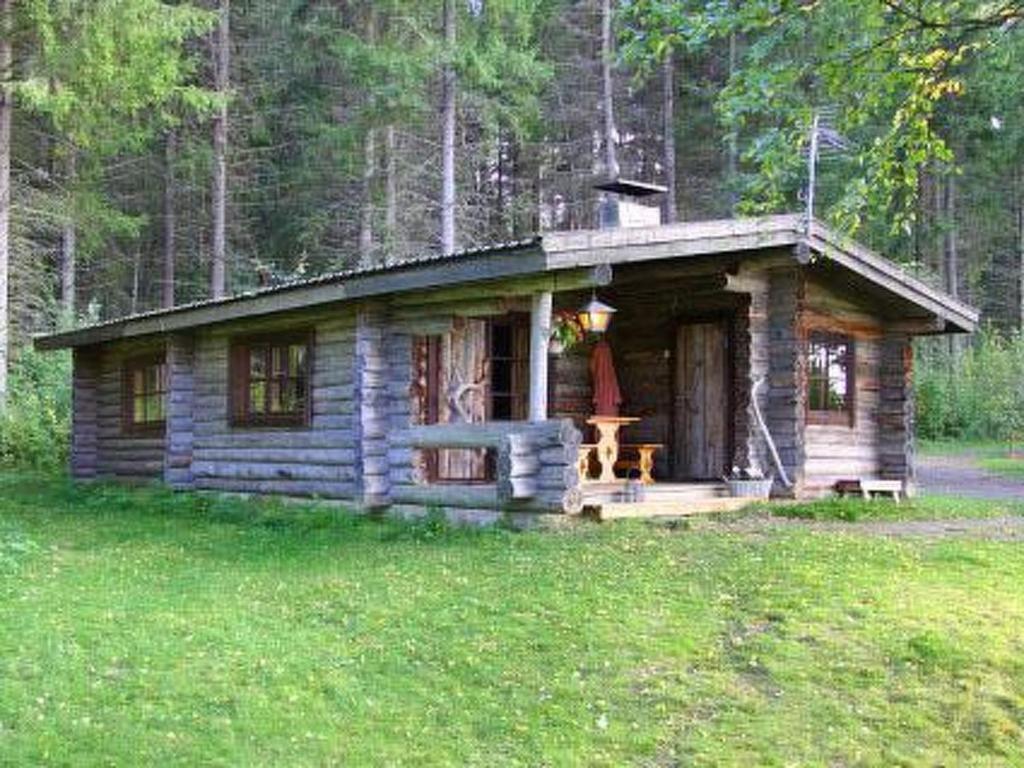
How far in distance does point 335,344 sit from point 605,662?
26.8 ft

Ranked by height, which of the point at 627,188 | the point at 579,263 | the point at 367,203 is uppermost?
the point at 367,203

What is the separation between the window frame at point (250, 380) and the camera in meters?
15.6

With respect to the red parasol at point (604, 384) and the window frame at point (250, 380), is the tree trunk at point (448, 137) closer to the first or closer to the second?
the window frame at point (250, 380)

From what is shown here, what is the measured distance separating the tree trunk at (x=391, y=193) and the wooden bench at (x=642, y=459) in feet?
48.0

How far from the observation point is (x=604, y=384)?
50.0ft

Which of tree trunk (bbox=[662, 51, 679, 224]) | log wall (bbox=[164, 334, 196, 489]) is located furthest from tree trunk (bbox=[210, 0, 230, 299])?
tree trunk (bbox=[662, 51, 679, 224])

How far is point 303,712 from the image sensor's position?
280 inches

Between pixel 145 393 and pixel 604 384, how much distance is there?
8.81 meters

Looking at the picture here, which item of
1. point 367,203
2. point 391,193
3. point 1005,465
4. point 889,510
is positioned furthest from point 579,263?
point 367,203

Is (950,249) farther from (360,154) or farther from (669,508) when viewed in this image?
(669,508)

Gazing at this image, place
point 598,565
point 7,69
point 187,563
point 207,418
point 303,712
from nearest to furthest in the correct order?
point 303,712 → point 598,565 → point 187,563 → point 207,418 → point 7,69

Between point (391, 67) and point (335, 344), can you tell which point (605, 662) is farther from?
point (391, 67)

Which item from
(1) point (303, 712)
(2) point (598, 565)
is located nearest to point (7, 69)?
(2) point (598, 565)

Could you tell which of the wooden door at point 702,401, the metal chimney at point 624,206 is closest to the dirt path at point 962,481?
the wooden door at point 702,401
